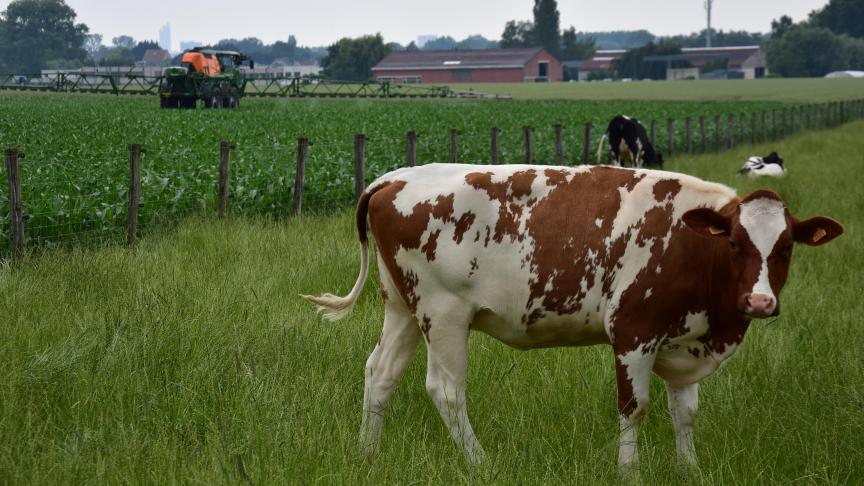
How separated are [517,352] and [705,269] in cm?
182

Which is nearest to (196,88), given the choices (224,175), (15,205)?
(224,175)

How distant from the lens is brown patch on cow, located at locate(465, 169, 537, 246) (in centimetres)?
457

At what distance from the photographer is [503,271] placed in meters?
4.55

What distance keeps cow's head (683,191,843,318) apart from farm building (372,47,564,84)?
4486 inches

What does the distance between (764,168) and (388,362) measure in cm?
1484

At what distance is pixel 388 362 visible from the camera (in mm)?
4852

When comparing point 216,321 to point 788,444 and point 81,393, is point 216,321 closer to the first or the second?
point 81,393

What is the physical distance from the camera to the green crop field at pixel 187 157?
35.0 ft

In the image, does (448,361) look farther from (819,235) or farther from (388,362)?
(819,235)

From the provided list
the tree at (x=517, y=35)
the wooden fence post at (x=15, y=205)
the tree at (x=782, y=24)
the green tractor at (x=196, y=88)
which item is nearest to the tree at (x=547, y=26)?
the tree at (x=517, y=35)

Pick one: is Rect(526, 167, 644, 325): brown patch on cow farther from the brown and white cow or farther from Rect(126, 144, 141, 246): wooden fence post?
Rect(126, 144, 141, 246): wooden fence post

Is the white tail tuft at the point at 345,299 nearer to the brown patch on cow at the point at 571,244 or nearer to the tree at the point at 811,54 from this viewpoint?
the brown patch on cow at the point at 571,244

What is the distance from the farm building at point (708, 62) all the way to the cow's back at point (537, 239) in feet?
428

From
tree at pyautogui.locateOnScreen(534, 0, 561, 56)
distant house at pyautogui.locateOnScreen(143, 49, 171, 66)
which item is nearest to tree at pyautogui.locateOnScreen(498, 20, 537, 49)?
tree at pyautogui.locateOnScreen(534, 0, 561, 56)
